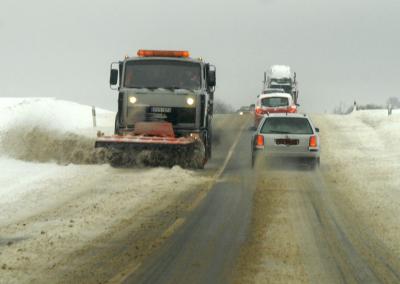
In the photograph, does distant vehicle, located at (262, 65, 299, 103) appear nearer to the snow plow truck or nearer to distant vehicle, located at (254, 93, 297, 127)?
distant vehicle, located at (254, 93, 297, 127)

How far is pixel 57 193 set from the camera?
15.2 meters

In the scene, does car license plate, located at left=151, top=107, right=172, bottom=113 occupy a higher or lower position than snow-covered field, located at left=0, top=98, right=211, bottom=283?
higher

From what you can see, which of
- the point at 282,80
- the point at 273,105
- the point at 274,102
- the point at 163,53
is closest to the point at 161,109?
the point at 163,53

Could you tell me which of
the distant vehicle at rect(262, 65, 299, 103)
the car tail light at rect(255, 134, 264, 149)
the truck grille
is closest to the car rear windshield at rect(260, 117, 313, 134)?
the car tail light at rect(255, 134, 264, 149)

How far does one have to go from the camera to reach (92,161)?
68.1 feet

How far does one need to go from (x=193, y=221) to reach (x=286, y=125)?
9.62 meters

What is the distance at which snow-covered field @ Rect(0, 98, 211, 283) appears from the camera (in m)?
9.42

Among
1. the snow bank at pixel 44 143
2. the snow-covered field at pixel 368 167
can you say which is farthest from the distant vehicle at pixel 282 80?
the snow bank at pixel 44 143

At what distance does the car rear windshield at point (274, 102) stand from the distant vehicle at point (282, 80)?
2432 centimetres

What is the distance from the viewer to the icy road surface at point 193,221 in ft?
27.2

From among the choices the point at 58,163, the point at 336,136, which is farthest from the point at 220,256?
the point at 336,136

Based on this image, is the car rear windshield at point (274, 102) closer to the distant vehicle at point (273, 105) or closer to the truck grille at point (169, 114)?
the distant vehicle at point (273, 105)

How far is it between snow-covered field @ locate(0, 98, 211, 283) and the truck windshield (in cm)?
225

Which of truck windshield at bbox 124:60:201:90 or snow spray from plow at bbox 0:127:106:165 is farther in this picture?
snow spray from plow at bbox 0:127:106:165
